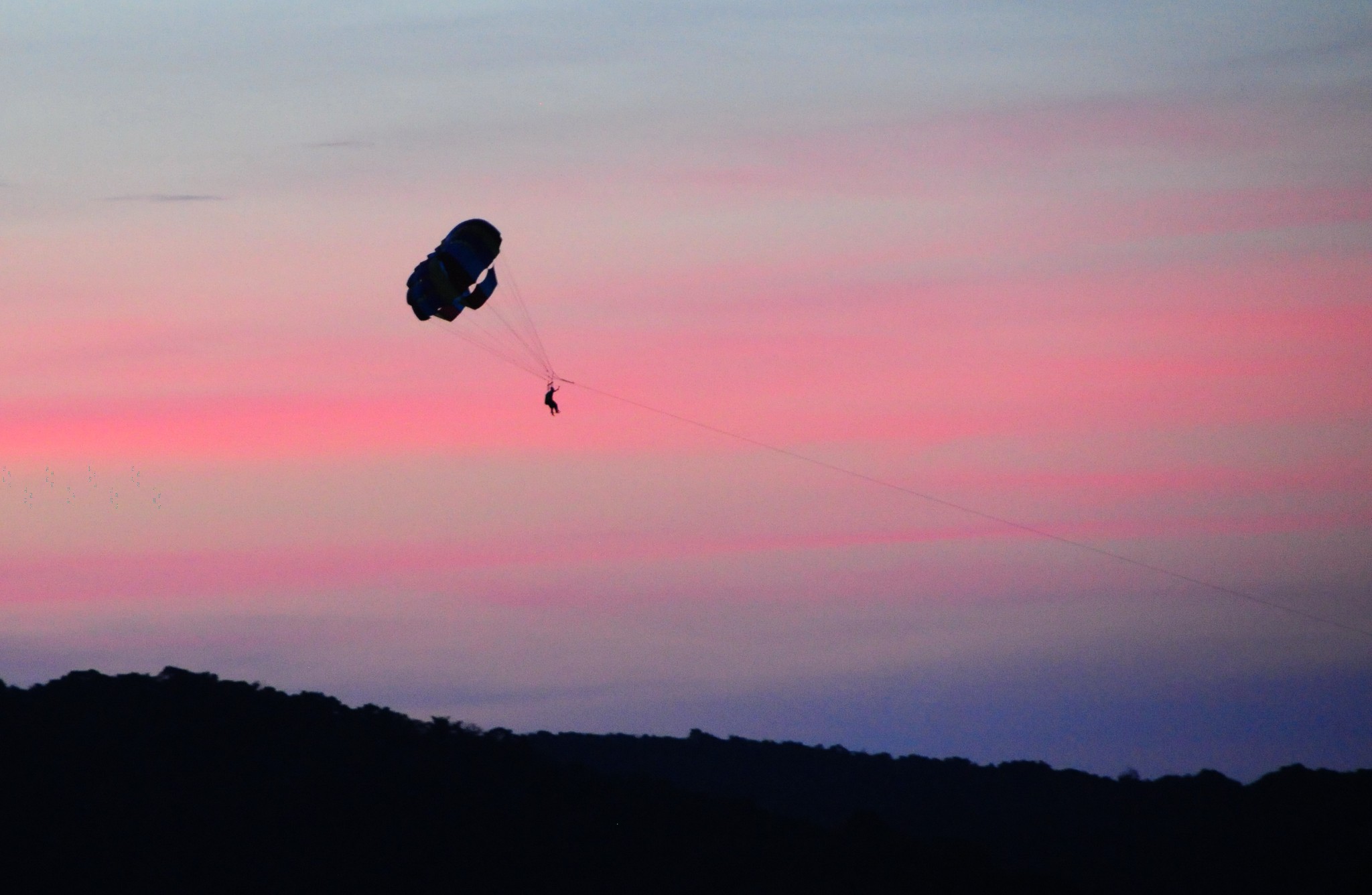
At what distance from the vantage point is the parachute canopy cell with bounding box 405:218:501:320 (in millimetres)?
48656

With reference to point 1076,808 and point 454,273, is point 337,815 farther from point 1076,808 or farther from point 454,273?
point 1076,808

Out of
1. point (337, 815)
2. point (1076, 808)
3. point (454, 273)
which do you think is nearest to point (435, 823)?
point (337, 815)

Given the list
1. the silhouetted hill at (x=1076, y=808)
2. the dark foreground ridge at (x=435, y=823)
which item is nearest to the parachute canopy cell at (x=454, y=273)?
the dark foreground ridge at (x=435, y=823)

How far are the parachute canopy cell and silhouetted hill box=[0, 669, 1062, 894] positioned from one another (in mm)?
23626

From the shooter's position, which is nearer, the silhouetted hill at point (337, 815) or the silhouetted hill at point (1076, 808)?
the silhouetted hill at point (337, 815)

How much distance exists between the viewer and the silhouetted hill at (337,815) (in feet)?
199

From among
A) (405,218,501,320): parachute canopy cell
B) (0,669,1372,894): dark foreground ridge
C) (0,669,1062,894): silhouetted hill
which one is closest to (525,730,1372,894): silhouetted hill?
(0,669,1372,894): dark foreground ridge

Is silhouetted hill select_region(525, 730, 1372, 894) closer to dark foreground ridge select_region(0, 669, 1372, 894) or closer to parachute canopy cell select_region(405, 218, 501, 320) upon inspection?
dark foreground ridge select_region(0, 669, 1372, 894)

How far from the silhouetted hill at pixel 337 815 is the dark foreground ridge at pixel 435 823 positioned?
0.29 feet

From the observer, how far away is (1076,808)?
101438mm

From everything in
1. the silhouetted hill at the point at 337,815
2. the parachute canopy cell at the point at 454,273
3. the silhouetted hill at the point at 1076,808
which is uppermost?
the parachute canopy cell at the point at 454,273

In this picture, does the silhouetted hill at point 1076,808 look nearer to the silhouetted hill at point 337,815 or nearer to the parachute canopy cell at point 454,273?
the silhouetted hill at point 337,815

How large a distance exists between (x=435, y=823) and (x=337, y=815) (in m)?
3.92

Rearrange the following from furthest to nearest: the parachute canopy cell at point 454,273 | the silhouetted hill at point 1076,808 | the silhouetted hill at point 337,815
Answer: the silhouetted hill at point 1076,808
the silhouetted hill at point 337,815
the parachute canopy cell at point 454,273
